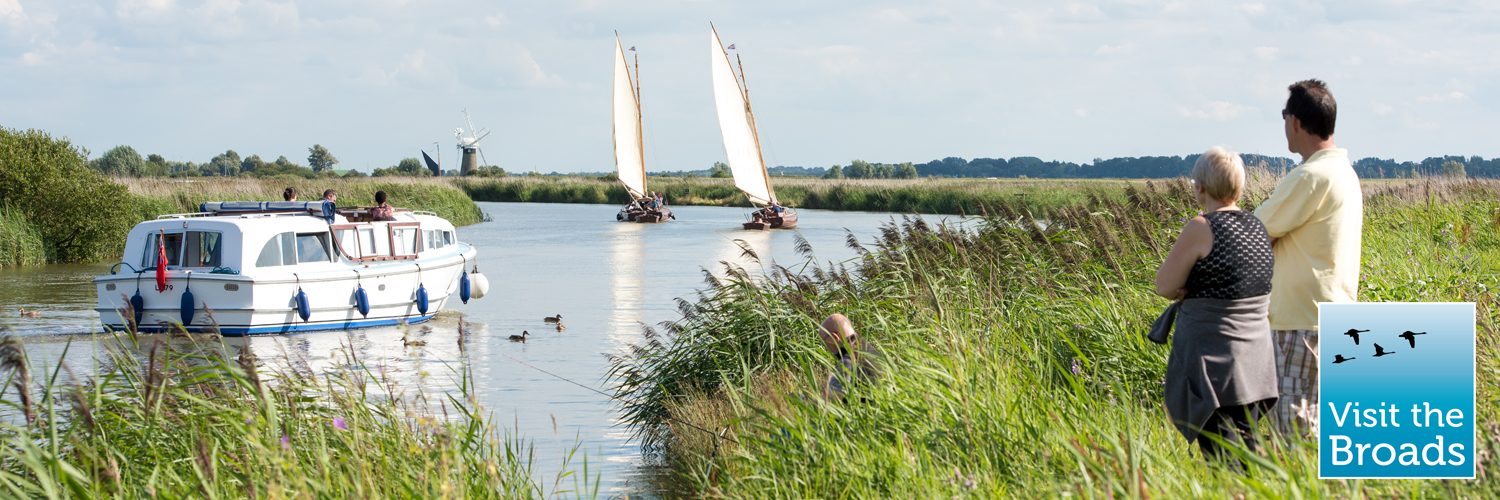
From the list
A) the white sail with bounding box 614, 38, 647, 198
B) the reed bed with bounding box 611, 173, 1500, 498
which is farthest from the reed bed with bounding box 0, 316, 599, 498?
the white sail with bounding box 614, 38, 647, 198

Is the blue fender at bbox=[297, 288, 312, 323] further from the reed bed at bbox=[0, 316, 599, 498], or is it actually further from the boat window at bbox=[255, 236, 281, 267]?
the reed bed at bbox=[0, 316, 599, 498]

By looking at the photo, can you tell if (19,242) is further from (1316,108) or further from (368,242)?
(1316,108)

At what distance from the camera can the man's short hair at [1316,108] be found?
3.64 meters

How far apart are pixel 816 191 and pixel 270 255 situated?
5095cm

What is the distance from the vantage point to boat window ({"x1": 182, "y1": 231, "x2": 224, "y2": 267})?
13.4 m

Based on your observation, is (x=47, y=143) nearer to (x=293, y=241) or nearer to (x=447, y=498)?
(x=293, y=241)

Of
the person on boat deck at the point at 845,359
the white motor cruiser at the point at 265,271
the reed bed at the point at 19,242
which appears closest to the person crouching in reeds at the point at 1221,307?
the person on boat deck at the point at 845,359

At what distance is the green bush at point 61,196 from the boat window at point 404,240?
41.8 feet

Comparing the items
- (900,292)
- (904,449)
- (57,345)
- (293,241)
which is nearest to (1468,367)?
(904,449)

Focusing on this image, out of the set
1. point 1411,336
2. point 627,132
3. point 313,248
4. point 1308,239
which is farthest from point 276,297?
point 627,132

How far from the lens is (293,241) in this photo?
45.4 feet

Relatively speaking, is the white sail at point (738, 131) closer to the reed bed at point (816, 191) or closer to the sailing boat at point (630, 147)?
the sailing boat at point (630, 147)

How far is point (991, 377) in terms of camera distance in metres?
4.52

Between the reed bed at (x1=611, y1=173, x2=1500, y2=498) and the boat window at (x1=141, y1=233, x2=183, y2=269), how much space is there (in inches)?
339
